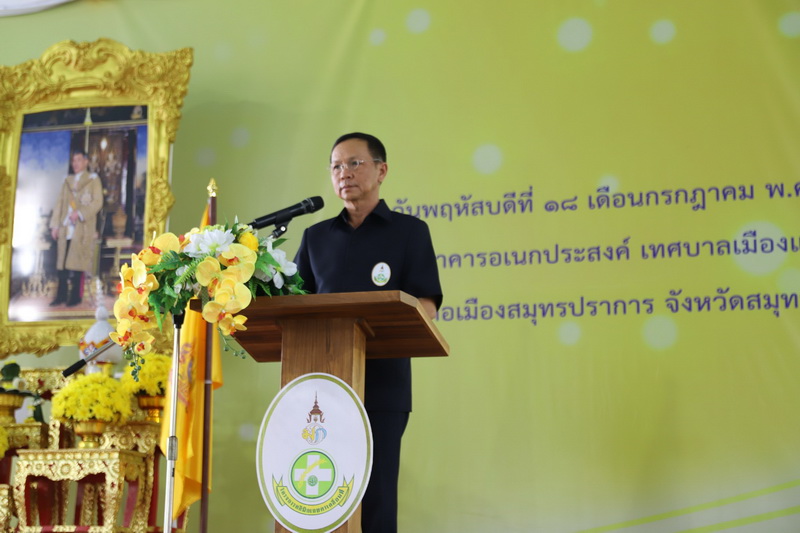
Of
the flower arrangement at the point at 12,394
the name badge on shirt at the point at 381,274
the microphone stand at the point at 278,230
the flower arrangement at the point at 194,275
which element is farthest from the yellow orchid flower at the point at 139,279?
the flower arrangement at the point at 12,394

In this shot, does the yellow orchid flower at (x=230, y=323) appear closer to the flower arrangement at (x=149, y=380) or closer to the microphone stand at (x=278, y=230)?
the microphone stand at (x=278, y=230)

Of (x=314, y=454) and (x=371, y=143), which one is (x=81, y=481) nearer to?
(x=371, y=143)

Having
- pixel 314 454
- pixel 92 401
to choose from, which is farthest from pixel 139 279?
pixel 92 401

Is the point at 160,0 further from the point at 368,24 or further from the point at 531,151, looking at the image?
the point at 531,151

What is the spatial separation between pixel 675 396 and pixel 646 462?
0.34 m

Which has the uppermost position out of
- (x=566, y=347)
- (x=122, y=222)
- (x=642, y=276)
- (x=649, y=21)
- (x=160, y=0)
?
(x=160, y=0)

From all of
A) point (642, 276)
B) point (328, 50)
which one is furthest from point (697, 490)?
point (328, 50)

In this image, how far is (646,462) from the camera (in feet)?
13.6

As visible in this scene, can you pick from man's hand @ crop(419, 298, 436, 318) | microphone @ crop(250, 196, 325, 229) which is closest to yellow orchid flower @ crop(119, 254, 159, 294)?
microphone @ crop(250, 196, 325, 229)

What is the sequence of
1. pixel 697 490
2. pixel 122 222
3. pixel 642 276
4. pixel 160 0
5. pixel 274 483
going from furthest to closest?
pixel 160 0 → pixel 122 222 → pixel 642 276 → pixel 697 490 → pixel 274 483

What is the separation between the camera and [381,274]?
2566mm

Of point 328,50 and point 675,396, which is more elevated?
point 328,50

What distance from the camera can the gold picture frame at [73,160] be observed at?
4.81 meters

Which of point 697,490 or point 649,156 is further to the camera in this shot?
point 649,156
